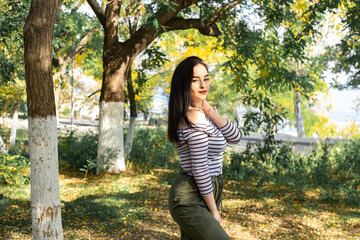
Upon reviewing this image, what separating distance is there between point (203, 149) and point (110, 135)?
7.10m

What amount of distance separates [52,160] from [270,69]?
6.72m

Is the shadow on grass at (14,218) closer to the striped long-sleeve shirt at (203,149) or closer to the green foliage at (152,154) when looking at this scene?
the striped long-sleeve shirt at (203,149)

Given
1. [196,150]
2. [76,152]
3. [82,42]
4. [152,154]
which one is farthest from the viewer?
[82,42]

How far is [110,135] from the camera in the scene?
30.0ft

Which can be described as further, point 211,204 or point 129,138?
point 129,138

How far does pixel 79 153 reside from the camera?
34.8 feet

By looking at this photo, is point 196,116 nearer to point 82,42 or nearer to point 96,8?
point 96,8

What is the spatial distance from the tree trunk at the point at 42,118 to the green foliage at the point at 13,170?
11.7 feet

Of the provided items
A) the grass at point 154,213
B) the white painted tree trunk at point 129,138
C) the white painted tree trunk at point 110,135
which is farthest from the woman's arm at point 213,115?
the white painted tree trunk at point 129,138

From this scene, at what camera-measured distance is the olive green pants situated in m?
2.25

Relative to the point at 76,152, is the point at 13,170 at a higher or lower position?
lower

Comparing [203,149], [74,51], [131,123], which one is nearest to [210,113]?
[203,149]

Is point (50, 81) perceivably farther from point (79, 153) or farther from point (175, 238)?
point (79, 153)

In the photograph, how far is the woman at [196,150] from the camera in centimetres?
229
